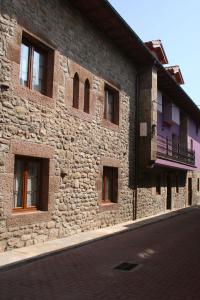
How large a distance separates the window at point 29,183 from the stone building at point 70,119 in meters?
0.02

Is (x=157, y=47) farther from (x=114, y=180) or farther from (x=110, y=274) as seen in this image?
(x=110, y=274)

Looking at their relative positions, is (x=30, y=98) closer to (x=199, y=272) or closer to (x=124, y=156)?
(x=199, y=272)

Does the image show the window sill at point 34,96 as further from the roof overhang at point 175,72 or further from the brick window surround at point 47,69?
the roof overhang at point 175,72

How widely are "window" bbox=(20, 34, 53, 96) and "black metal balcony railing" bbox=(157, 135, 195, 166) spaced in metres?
8.09

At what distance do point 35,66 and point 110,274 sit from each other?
5.56 m

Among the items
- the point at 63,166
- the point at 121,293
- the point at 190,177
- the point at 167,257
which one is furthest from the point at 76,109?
the point at 190,177

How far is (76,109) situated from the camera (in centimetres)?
1099

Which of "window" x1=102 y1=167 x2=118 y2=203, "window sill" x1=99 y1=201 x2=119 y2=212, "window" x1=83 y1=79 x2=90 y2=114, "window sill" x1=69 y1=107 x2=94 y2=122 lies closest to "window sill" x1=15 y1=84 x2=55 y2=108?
"window sill" x1=69 y1=107 x2=94 y2=122

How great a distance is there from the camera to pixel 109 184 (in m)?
13.7

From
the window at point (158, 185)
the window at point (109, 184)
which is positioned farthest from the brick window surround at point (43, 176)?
the window at point (158, 185)

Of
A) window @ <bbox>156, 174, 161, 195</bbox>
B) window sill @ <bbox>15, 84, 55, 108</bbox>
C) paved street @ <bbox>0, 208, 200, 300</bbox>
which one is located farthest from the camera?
window @ <bbox>156, 174, 161, 195</bbox>

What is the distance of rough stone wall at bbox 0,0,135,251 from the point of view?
27.3ft

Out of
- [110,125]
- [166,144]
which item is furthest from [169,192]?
[110,125]

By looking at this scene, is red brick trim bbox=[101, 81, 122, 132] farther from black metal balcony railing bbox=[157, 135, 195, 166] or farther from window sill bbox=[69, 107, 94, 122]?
black metal balcony railing bbox=[157, 135, 195, 166]
